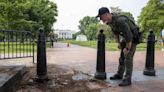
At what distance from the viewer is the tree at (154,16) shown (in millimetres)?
36938

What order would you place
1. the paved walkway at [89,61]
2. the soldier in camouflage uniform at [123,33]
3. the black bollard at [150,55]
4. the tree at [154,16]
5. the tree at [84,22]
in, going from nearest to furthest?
the soldier in camouflage uniform at [123,33] < the black bollard at [150,55] < the paved walkway at [89,61] < the tree at [154,16] < the tree at [84,22]

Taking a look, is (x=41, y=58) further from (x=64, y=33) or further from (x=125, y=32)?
(x=64, y=33)

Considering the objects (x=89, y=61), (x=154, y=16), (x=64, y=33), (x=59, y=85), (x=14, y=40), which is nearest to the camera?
(x=59, y=85)

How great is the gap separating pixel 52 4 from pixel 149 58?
3598cm

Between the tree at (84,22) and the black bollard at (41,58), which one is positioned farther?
the tree at (84,22)

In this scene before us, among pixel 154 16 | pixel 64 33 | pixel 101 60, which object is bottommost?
pixel 101 60

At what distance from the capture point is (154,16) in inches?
1543

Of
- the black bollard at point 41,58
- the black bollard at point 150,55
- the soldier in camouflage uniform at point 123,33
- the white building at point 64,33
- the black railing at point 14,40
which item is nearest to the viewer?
the soldier in camouflage uniform at point 123,33

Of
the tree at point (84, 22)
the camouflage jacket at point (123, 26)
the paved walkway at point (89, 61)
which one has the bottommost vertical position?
the paved walkway at point (89, 61)

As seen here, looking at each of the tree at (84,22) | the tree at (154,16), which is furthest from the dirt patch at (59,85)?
the tree at (84,22)

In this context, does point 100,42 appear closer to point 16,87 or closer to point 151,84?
point 151,84

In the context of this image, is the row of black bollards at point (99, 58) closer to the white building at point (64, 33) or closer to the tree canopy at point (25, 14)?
the tree canopy at point (25, 14)

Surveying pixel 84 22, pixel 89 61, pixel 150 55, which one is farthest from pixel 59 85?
pixel 84 22

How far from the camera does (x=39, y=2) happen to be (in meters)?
38.2
